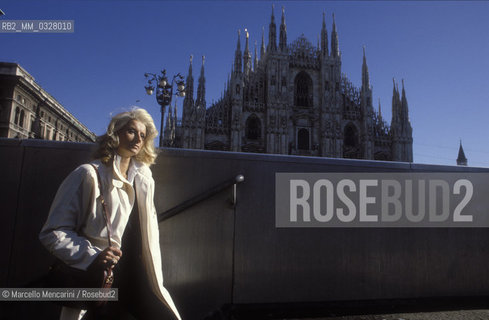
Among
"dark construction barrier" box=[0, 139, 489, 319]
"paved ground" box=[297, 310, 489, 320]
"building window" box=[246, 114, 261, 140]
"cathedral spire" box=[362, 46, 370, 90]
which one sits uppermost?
"cathedral spire" box=[362, 46, 370, 90]

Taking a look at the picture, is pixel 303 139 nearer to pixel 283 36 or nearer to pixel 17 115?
pixel 283 36

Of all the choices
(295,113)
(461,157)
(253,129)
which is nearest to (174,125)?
(253,129)

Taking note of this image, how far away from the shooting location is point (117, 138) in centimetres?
195

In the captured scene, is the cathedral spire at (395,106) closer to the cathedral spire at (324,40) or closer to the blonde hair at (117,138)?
the cathedral spire at (324,40)

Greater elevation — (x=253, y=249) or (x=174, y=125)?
(x=174, y=125)

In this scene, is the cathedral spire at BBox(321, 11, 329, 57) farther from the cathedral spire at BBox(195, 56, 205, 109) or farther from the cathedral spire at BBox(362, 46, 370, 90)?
the cathedral spire at BBox(195, 56, 205, 109)

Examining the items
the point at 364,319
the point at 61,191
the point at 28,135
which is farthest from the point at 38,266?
the point at 28,135

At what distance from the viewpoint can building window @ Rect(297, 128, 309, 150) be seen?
113 ft

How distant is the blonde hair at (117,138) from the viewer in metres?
1.89

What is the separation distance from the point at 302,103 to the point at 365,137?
8.14 metres

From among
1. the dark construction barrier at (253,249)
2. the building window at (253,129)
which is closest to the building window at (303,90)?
the building window at (253,129)

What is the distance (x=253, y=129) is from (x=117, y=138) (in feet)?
107

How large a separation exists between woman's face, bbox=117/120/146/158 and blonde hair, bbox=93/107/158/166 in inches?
1.0

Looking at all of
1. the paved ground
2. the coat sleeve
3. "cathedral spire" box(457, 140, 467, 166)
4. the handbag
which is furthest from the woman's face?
"cathedral spire" box(457, 140, 467, 166)
